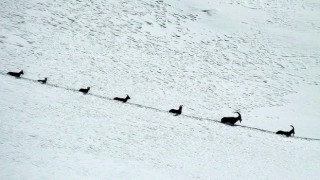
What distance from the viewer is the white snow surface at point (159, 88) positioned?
41.0 feet

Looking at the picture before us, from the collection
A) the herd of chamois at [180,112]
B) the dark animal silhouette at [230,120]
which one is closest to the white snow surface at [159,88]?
the herd of chamois at [180,112]

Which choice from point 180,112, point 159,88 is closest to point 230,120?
point 180,112

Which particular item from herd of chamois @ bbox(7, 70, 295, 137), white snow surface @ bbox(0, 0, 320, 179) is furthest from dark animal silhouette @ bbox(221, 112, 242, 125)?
white snow surface @ bbox(0, 0, 320, 179)

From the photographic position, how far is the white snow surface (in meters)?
12.5

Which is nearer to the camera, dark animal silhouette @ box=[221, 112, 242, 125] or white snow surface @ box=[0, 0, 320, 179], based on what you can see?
white snow surface @ box=[0, 0, 320, 179]

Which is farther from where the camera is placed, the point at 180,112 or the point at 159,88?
the point at 159,88

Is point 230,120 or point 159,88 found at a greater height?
point 159,88

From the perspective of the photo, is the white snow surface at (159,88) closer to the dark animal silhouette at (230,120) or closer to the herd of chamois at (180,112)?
the herd of chamois at (180,112)

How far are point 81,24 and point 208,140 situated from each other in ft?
60.8

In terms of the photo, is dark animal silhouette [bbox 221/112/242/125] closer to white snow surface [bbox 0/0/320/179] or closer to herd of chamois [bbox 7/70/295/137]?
herd of chamois [bbox 7/70/295/137]

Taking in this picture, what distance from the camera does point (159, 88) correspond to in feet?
76.6

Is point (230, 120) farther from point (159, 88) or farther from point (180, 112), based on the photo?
point (159, 88)

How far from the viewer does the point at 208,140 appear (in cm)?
1552

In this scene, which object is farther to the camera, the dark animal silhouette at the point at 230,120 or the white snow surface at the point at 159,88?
the dark animal silhouette at the point at 230,120
